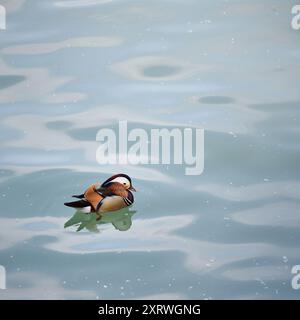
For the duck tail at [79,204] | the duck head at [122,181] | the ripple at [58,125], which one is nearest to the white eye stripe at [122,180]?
the duck head at [122,181]

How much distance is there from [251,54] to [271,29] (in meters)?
0.14

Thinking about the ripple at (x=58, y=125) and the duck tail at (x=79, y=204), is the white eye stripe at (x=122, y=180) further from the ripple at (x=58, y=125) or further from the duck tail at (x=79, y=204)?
the ripple at (x=58, y=125)

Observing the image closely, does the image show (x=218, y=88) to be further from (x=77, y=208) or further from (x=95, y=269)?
(x=95, y=269)

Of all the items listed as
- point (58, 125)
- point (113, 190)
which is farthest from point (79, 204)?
point (58, 125)

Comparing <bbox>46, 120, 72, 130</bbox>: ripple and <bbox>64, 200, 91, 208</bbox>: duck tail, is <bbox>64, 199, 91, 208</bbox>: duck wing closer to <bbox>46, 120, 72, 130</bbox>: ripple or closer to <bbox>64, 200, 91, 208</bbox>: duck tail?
<bbox>64, 200, 91, 208</bbox>: duck tail

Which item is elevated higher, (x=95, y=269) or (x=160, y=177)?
(x=160, y=177)

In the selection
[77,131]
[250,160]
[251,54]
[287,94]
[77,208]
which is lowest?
[77,208]

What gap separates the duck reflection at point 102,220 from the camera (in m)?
2.18

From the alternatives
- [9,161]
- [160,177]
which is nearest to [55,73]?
[9,161]

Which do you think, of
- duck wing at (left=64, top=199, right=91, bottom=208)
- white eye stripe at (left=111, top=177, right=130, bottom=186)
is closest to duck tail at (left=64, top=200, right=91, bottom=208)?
duck wing at (left=64, top=199, right=91, bottom=208)

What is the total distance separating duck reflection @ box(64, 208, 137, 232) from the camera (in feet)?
7.14

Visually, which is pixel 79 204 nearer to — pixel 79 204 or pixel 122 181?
pixel 79 204

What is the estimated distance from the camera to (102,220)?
2.20 m

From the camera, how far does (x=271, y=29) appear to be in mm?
2840
